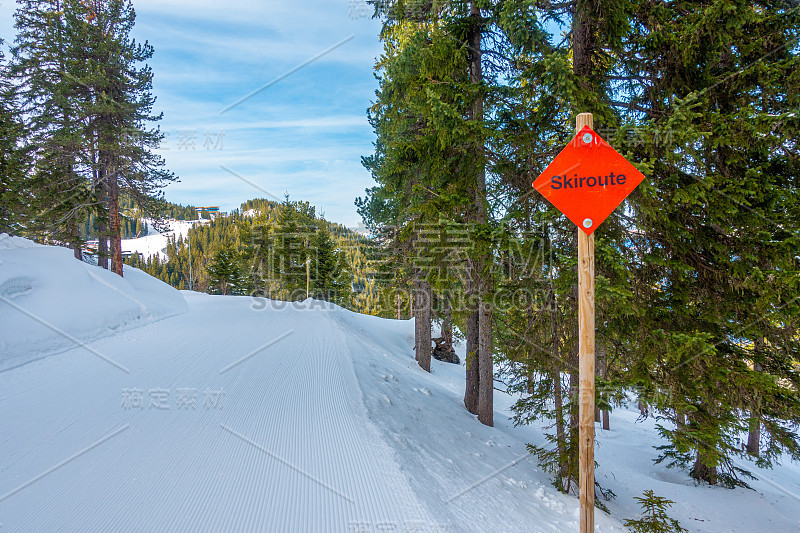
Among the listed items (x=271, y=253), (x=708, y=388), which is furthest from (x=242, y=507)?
(x=271, y=253)

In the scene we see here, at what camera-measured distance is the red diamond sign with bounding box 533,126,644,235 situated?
10.2 ft

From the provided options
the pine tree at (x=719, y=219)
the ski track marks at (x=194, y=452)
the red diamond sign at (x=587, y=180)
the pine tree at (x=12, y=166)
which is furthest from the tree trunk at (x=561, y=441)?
the pine tree at (x=12, y=166)

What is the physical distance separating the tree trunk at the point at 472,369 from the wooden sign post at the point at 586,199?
5.34m

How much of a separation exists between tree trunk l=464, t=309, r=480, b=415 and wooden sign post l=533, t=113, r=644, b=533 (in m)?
5.34

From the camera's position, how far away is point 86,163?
15680 millimetres

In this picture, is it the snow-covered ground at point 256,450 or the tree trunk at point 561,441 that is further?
the tree trunk at point 561,441

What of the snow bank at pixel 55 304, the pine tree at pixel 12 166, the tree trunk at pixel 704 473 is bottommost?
the tree trunk at pixel 704 473

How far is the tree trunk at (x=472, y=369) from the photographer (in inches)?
341

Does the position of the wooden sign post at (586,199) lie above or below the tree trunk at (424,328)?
above

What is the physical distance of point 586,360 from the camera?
3221mm

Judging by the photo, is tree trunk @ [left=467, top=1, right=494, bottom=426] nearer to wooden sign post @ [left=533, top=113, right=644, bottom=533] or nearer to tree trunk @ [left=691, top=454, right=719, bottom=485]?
wooden sign post @ [left=533, top=113, right=644, bottom=533]

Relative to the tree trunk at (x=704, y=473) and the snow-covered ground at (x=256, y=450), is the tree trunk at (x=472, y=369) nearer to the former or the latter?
the snow-covered ground at (x=256, y=450)

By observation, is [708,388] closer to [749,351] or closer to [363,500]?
[749,351]

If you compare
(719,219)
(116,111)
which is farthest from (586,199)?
(116,111)
